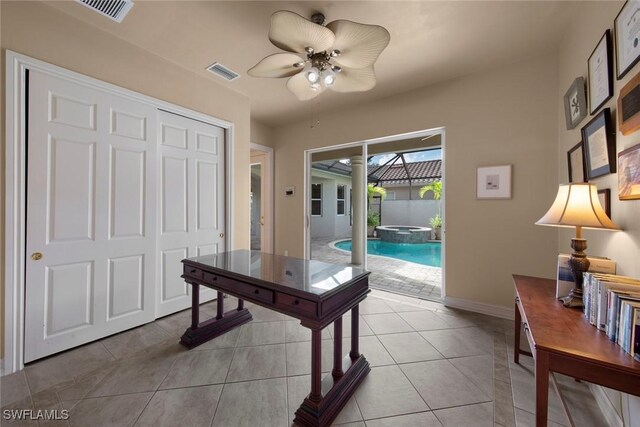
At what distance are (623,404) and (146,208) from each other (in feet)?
12.1

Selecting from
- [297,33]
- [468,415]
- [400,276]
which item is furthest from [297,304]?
[400,276]

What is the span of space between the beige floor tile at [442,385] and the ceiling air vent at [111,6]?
3.53m

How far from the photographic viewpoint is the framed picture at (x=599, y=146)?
4.74ft

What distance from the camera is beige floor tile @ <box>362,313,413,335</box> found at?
2512 millimetres

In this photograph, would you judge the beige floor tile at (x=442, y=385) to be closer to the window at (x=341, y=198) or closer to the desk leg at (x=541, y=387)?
the desk leg at (x=541, y=387)

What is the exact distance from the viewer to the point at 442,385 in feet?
5.67

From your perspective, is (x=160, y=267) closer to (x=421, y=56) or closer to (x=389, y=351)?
(x=389, y=351)

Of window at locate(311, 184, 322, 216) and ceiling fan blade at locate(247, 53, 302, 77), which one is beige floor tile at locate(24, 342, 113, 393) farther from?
window at locate(311, 184, 322, 216)

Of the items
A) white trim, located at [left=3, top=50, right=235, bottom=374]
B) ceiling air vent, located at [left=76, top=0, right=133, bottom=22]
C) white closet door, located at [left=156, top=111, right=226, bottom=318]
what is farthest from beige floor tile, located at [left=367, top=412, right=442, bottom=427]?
ceiling air vent, located at [left=76, top=0, right=133, bottom=22]

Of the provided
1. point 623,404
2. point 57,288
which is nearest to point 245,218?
point 57,288

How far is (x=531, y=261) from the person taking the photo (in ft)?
8.66

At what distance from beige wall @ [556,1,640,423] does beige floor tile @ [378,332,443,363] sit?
3.34 ft

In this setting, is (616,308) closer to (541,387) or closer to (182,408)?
(541,387)

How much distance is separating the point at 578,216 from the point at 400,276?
3.23 metres
